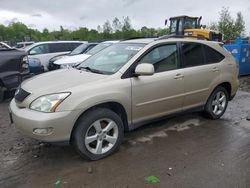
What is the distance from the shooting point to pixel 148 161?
364 centimetres

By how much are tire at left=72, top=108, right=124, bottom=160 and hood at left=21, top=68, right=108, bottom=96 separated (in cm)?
44

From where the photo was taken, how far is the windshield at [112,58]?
4020 millimetres

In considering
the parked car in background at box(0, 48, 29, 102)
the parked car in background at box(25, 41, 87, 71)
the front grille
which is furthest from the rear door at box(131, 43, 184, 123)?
the parked car in background at box(25, 41, 87, 71)

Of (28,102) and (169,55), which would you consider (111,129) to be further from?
(169,55)

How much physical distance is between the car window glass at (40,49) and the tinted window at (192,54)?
920cm

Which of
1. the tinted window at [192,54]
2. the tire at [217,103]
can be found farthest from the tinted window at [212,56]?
the tire at [217,103]

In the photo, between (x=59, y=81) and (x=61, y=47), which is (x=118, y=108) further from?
(x=61, y=47)

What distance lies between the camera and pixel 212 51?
5.02 metres

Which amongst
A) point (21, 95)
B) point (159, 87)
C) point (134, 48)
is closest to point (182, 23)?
point (134, 48)

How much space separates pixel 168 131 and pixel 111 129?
4.55ft

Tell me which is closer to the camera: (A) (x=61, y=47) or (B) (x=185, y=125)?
(B) (x=185, y=125)

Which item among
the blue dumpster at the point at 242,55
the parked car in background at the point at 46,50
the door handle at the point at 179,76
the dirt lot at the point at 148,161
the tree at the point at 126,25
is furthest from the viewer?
the tree at the point at 126,25

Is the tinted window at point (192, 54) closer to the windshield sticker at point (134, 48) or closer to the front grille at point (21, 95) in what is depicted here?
the windshield sticker at point (134, 48)

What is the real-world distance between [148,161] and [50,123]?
1.44 m
